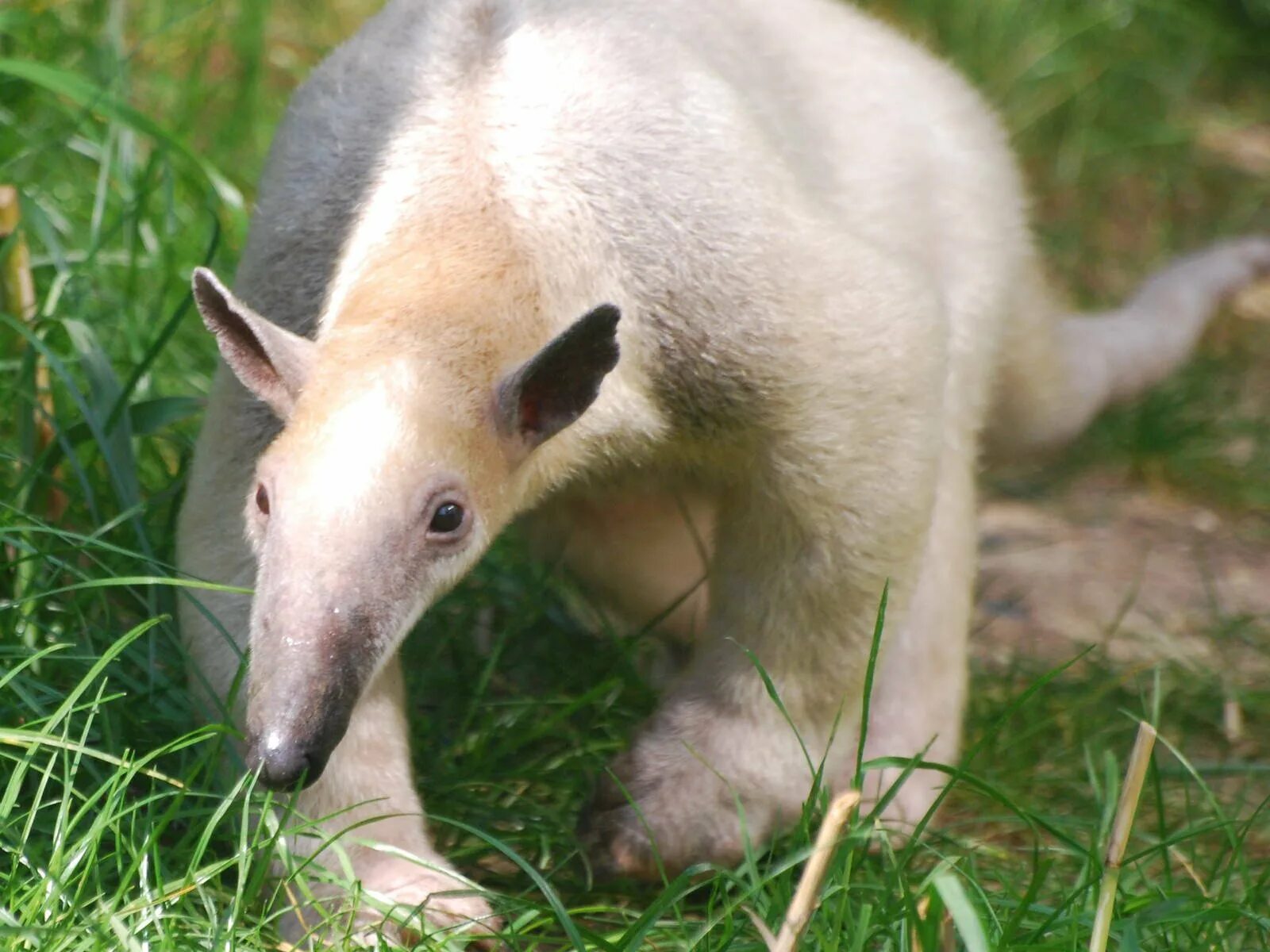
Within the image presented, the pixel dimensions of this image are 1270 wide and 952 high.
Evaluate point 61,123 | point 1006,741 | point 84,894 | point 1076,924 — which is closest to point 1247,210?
point 1006,741

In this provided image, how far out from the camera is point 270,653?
3.05 m

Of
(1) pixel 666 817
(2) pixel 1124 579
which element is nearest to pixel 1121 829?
(1) pixel 666 817

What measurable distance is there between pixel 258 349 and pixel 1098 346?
404 centimetres

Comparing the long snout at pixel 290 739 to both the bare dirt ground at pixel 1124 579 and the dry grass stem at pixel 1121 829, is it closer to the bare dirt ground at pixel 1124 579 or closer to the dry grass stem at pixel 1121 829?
the dry grass stem at pixel 1121 829

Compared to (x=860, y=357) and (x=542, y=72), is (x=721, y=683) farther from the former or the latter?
(x=542, y=72)

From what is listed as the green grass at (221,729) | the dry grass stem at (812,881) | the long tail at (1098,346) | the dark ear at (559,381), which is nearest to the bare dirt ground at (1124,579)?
the green grass at (221,729)

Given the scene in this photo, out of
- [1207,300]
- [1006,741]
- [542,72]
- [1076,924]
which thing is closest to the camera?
[1076,924]

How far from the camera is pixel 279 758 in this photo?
3.01 meters

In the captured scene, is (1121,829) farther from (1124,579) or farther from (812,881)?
(1124,579)

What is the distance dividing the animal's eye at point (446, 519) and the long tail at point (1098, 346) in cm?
274

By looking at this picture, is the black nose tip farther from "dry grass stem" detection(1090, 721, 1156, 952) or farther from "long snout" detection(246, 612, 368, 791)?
"dry grass stem" detection(1090, 721, 1156, 952)

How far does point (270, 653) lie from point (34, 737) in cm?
78

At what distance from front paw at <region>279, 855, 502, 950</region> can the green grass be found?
9cm

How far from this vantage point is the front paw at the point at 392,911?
359 cm
